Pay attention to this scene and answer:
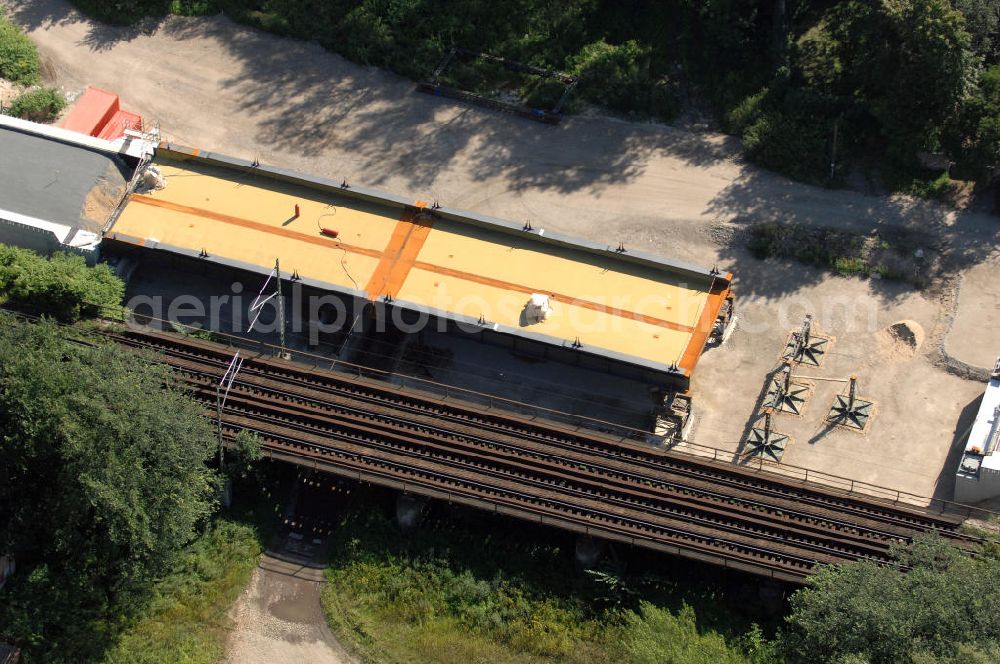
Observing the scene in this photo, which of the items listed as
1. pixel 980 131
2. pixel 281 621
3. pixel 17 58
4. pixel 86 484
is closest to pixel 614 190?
pixel 980 131

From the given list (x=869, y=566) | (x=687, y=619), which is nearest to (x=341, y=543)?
(x=687, y=619)

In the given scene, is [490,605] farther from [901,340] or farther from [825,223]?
[825,223]

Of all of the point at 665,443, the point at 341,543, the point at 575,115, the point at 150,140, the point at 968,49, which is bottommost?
the point at 341,543

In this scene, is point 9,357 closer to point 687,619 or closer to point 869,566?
point 687,619

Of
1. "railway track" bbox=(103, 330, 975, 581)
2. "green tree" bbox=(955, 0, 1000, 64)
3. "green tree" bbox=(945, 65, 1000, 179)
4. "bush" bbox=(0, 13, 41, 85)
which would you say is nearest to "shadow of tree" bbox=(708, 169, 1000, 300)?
"green tree" bbox=(945, 65, 1000, 179)

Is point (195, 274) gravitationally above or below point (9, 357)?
above
